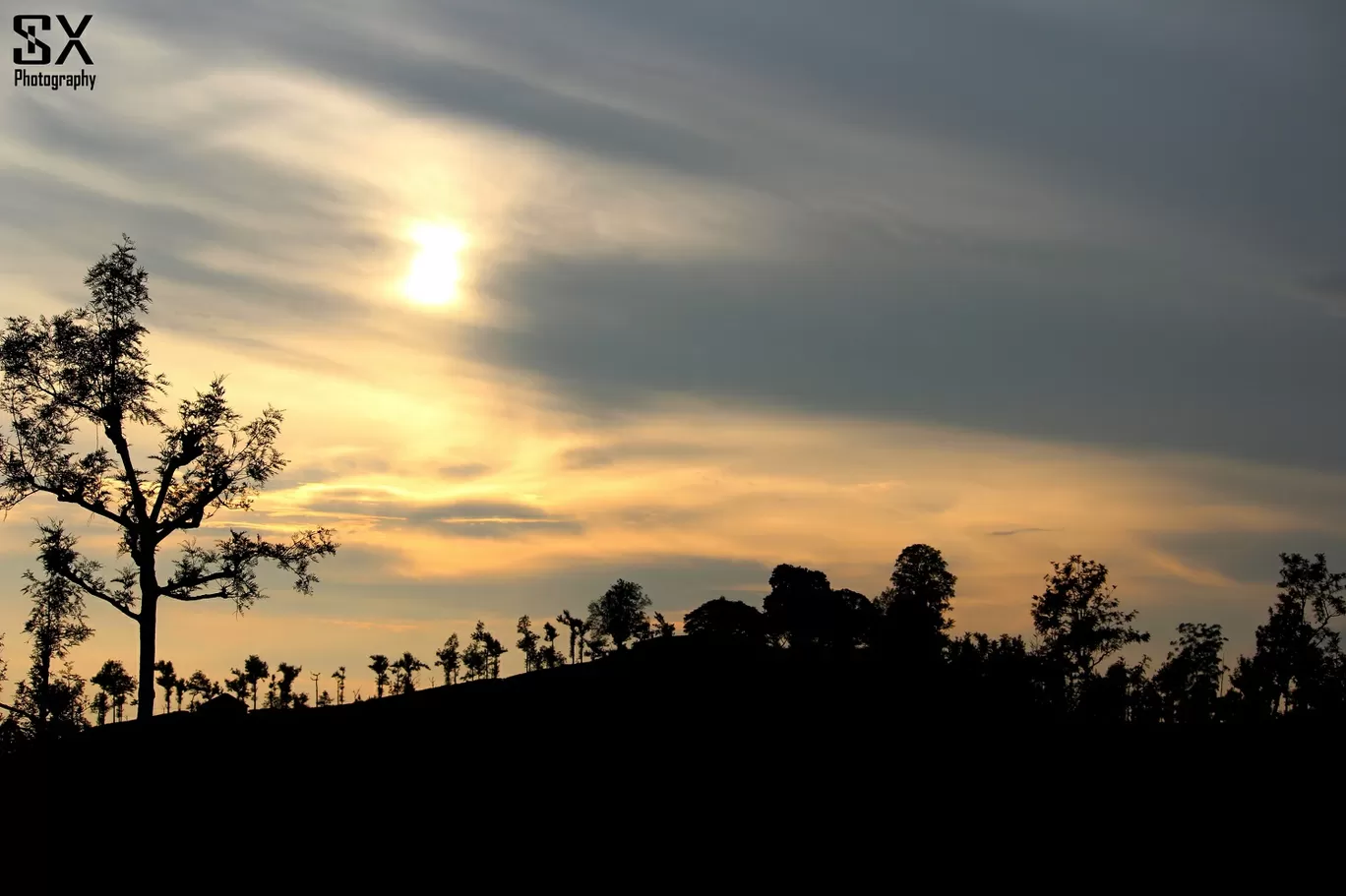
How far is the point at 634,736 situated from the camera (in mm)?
38844

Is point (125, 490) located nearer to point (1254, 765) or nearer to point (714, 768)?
point (714, 768)

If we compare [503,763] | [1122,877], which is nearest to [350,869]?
[503,763]

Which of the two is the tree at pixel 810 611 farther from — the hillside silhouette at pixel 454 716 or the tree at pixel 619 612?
the hillside silhouette at pixel 454 716

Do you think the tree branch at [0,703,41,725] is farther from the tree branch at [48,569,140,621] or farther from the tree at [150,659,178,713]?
the tree at [150,659,178,713]

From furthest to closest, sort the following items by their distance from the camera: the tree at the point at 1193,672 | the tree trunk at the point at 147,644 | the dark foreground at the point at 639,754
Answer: the tree at the point at 1193,672
the tree trunk at the point at 147,644
the dark foreground at the point at 639,754

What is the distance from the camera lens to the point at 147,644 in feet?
168

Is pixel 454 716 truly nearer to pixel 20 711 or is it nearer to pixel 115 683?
pixel 20 711

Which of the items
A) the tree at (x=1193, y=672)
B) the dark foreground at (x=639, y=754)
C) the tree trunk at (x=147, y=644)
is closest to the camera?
the dark foreground at (x=639, y=754)

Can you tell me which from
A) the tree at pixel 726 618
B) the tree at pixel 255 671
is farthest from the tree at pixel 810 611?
the tree at pixel 255 671

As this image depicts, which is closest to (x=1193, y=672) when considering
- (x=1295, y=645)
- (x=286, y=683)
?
(x=1295, y=645)

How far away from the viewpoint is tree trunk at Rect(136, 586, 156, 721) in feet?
164

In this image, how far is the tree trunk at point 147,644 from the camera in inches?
1970

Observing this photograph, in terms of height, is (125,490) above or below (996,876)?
above

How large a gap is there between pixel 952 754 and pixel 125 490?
127 feet
